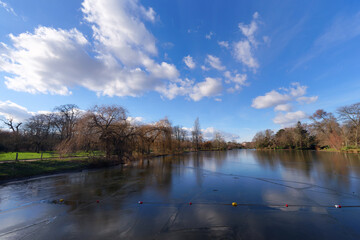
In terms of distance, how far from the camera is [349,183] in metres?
8.62

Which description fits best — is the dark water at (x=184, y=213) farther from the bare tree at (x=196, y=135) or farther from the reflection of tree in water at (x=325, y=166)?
the bare tree at (x=196, y=135)

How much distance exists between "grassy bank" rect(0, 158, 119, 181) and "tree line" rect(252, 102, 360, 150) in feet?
149

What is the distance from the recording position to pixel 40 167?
502 inches

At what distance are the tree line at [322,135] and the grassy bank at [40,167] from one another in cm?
4550

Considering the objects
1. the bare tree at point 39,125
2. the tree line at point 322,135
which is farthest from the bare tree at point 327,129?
the bare tree at point 39,125

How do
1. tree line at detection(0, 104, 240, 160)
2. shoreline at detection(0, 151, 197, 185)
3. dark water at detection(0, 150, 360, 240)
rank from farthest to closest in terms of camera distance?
tree line at detection(0, 104, 240, 160), shoreline at detection(0, 151, 197, 185), dark water at detection(0, 150, 360, 240)

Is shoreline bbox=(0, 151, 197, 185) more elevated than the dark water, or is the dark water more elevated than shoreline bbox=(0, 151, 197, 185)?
shoreline bbox=(0, 151, 197, 185)

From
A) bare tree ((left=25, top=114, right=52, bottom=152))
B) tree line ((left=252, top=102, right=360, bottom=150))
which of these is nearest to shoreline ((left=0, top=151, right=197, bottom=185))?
bare tree ((left=25, top=114, right=52, bottom=152))

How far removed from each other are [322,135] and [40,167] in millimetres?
54708

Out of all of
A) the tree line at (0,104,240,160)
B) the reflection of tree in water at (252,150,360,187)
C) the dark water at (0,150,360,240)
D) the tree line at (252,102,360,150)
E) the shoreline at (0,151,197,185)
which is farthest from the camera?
the tree line at (252,102,360,150)

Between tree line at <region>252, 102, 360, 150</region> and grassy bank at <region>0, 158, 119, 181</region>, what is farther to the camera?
tree line at <region>252, 102, 360, 150</region>

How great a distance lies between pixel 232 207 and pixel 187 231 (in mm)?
2338

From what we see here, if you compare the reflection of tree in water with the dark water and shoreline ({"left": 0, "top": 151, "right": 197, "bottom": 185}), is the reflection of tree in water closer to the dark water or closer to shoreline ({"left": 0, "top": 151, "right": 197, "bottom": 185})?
the dark water

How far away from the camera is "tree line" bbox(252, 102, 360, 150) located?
103 ft
